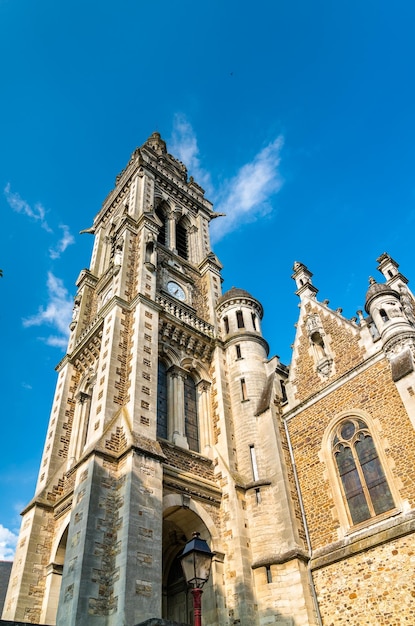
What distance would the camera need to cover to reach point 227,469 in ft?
57.9

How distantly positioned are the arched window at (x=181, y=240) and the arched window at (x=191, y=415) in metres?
9.92

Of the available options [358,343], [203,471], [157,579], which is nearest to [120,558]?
[157,579]

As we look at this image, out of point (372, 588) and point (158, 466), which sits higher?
point (158, 466)

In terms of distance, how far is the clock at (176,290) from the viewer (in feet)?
80.3

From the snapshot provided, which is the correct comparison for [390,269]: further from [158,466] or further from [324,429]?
[158,466]

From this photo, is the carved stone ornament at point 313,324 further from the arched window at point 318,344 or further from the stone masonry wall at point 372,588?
the stone masonry wall at point 372,588

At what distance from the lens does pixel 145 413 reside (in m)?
16.5

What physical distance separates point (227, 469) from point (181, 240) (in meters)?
16.3

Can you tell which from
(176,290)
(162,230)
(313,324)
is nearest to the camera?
(313,324)

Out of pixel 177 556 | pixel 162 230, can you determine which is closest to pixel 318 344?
pixel 177 556

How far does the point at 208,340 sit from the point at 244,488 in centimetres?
724

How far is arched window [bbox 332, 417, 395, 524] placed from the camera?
46.6 feet

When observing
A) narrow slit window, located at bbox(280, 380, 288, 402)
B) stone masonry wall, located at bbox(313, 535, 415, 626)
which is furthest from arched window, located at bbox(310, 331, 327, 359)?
stone masonry wall, located at bbox(313, 535, 415, 626)

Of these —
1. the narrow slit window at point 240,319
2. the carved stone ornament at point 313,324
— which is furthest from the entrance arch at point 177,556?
Result: the narrow slit window at point 240,319
